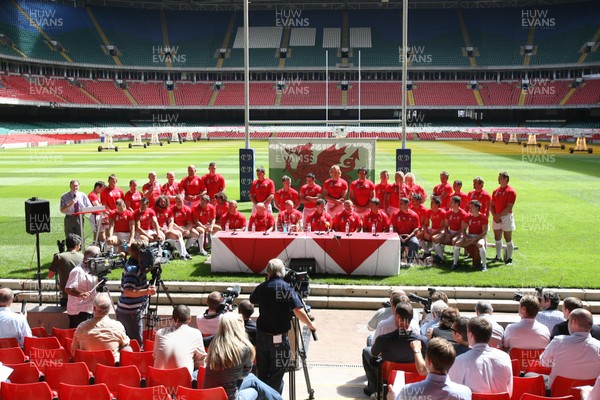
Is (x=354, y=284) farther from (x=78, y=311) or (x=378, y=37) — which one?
(x=378, y=37)

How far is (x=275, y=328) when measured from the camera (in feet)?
22.6

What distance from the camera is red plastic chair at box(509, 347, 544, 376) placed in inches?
278

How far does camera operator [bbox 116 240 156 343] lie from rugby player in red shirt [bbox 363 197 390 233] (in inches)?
243

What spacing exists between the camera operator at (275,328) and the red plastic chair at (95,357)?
1612 mm

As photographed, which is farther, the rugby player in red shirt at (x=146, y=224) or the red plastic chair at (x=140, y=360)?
the rugby player in red shirt at (x=146, y=224)

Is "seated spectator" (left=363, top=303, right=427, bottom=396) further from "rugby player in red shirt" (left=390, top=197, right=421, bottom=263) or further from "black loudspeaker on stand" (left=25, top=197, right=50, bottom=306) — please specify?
"black loudspeaker on stand" (left=25, top=197, right=50, bottom=306)

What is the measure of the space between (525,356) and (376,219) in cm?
678

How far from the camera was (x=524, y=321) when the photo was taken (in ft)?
23.4

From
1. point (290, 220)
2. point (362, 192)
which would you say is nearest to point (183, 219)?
point (290, 220)

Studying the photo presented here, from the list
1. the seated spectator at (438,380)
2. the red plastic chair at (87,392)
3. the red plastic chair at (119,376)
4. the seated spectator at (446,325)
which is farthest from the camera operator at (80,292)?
the seated spectator at (438,380)

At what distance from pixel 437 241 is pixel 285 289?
751cm

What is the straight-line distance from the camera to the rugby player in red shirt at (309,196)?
1588 cm

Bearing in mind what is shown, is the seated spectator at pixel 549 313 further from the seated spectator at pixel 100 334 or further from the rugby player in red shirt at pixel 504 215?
the rugby player in red shirt at pixel 504 215

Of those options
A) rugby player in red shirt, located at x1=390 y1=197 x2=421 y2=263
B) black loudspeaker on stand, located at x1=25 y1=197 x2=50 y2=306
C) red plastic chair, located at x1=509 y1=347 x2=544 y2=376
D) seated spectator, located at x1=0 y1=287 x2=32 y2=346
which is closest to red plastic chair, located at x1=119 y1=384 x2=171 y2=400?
seated spectator, located at x1=0 y1=287 x2=32 y2=346
